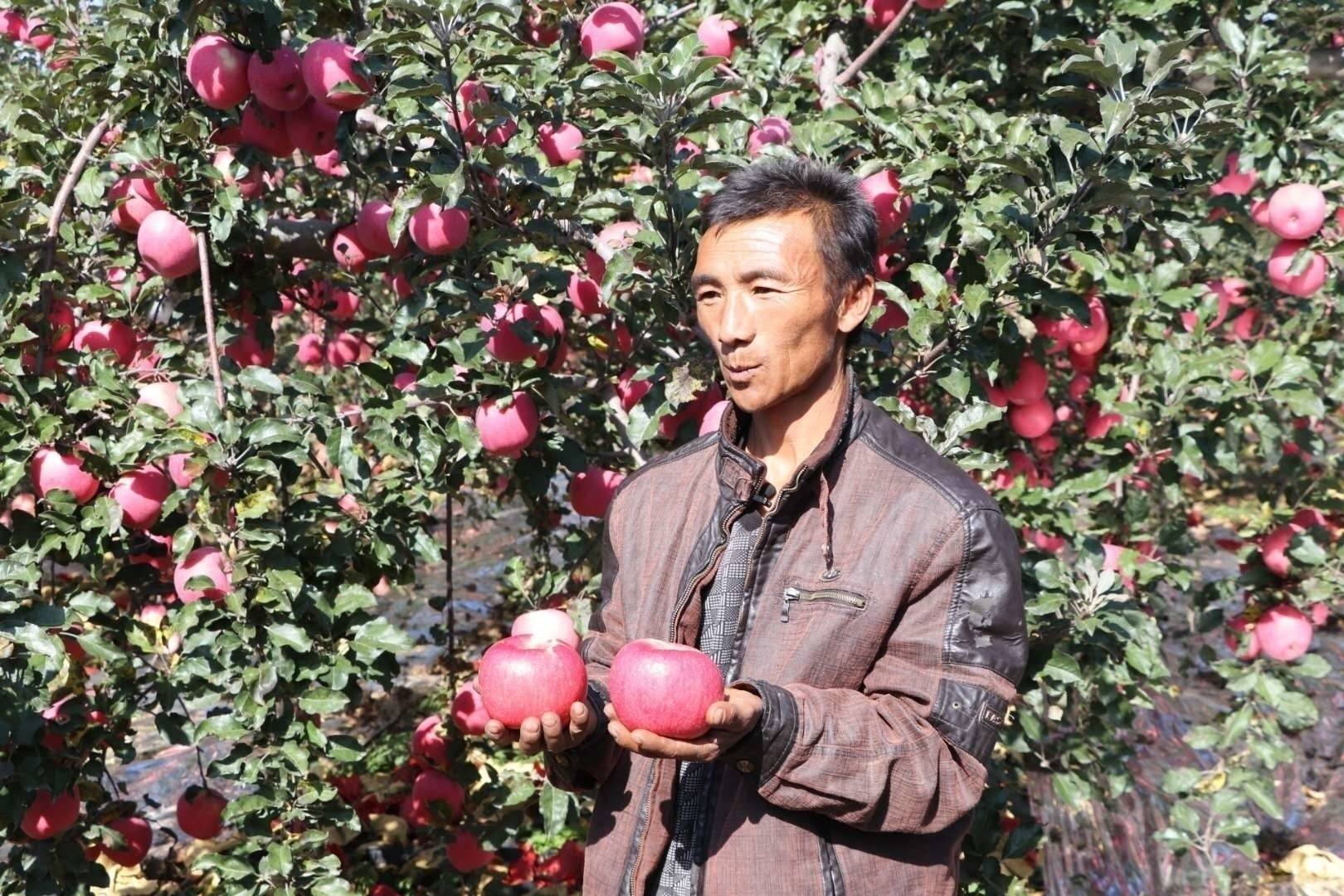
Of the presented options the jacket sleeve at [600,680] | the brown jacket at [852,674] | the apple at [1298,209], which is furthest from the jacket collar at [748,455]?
the apple at [1298,209]

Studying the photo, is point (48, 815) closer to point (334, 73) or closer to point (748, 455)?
point (334, 73)

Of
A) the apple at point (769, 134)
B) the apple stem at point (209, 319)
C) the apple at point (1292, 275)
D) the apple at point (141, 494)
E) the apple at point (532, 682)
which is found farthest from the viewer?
the apple at point (1292, 275)

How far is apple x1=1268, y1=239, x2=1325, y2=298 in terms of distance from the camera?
10.1ft

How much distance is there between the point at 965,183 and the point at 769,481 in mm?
965

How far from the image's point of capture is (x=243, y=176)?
94.3 inches

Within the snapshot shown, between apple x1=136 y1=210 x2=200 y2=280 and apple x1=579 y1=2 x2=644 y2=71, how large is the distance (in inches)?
36.7

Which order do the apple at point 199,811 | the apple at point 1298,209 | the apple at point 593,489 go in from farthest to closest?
the apple at point 1298,209
the apple at point 199,811
the apple at point 593,489

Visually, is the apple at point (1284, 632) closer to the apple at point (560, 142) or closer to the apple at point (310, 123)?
the apple at point (560, 142)

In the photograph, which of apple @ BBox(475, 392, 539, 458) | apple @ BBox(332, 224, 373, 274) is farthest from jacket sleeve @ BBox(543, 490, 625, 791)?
apple @ BBox(332, 224, 373, 274)

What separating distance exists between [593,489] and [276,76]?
1082 mm

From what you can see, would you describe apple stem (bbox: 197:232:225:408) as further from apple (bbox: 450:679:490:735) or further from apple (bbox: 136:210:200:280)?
apple (bbox: 450:679:490:735)

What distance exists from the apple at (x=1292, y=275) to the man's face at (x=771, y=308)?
2.32 metres

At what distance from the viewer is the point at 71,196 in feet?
8.82

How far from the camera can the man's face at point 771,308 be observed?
1301 millimetres
